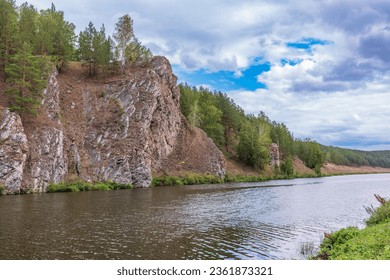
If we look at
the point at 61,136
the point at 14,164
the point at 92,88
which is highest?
the point at 92,88

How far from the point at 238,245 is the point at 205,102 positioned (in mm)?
108293

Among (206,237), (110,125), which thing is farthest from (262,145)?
(206,237)

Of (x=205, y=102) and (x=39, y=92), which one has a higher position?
(x=205, y=102)

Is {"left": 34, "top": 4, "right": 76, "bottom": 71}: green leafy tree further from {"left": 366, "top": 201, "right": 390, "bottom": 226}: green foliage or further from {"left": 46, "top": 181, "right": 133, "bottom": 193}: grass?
{"left": 366, "top": 201, "right": 390, "bottom": 226}: green foliage

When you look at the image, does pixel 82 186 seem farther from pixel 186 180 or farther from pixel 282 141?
pixel 282 141

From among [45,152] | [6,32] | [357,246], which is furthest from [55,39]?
[357,246]

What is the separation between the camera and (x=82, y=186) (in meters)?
56.8

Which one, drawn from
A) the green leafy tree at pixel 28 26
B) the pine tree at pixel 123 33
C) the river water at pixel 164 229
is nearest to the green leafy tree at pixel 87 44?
the pine tree at pixel 123 33

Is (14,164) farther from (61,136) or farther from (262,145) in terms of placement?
(262,145)

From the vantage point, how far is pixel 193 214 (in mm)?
31953

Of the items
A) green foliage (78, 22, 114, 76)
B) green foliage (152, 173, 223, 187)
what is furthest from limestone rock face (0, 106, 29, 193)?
green foliage (78, 22, 114, 76)

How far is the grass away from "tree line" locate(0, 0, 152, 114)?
12.8 meters

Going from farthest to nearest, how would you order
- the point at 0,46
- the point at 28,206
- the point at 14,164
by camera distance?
the point at 0,46 < the point at 14,164 < the point at 28,206

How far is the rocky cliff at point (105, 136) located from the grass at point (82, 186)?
41.4 inches
